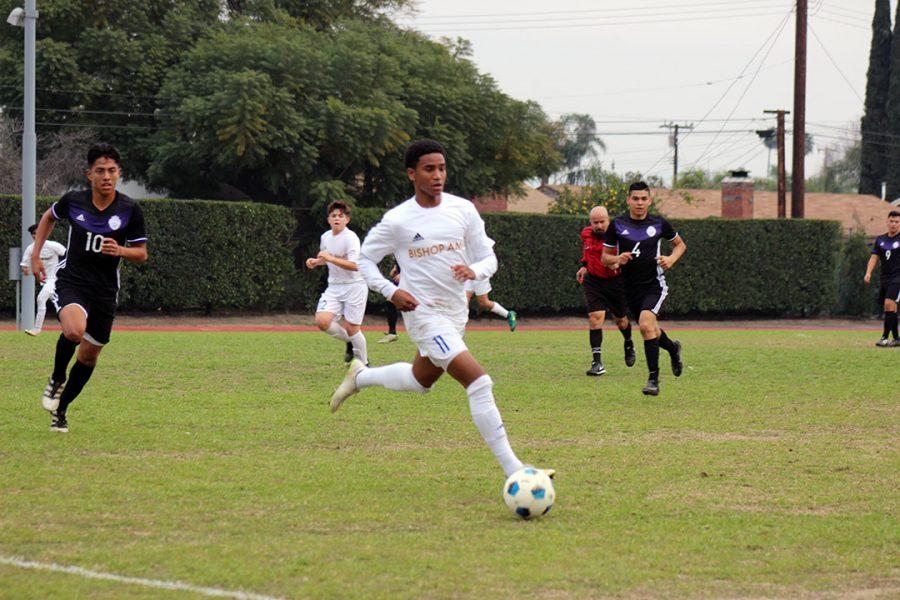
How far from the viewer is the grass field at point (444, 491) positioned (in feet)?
17.8

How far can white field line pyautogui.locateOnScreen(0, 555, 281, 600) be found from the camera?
4996mm

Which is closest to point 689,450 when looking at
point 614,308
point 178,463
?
point 178,463

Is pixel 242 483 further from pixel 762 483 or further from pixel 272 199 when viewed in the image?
pixel 272 199

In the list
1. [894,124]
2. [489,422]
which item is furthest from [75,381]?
[894,124]

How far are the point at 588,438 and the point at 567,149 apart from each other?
347 feet

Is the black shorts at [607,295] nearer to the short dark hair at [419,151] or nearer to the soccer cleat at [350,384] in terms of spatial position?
the soccer cleat at [350,384]

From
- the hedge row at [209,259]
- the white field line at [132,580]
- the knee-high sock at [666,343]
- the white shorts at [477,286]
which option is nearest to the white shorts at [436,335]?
the white shorts at [477,286]

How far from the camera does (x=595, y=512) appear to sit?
22.4 feet

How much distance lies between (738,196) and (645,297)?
39924 mm

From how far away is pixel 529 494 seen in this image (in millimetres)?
6590

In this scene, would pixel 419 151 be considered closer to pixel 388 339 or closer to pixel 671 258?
pixel 671 258

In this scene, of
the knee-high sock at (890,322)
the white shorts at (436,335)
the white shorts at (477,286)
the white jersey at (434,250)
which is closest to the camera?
the white shorts at (436,335)

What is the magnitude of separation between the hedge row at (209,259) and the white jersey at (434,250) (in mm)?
23521

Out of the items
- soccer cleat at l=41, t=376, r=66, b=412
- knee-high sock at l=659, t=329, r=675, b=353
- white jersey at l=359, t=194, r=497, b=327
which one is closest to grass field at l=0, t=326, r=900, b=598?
soccer cleat at l=41, t=376, r=66, b=412
